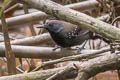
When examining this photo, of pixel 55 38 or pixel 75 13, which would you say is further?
pixel 55 38

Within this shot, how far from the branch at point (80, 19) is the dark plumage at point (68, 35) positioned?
4.16 ft

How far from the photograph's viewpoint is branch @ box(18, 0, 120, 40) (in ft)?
7.63

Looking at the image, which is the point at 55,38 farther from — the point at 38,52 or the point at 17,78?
the point at 17,78

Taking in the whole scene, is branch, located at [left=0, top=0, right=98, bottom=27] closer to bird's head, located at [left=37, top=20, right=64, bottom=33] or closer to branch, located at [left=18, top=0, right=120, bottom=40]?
bird's head, located at [left=37, top=20, right=64, bottom=33]

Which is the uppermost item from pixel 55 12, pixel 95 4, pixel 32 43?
pixel 55 12

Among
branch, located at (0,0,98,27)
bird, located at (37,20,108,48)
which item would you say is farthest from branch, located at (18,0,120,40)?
branch, located at (0,0,98,27)

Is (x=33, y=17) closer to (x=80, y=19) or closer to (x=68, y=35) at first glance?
(x=68, y=35)

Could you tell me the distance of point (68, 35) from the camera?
3.98 m

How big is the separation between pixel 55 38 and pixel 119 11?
79cm

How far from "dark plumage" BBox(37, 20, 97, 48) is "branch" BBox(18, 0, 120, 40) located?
4.16ft

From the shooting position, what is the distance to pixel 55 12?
254 centimetres

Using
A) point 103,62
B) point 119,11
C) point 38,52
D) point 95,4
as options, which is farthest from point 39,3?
point 95,4

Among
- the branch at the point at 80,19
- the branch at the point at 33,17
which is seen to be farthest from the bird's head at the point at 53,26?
the branch at the point at 80,19

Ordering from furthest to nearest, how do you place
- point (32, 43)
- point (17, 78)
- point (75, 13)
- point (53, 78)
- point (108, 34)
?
point (32, 43) < point (75, 13) < point (108, 34) < point (17, 78) < point (53, 78)
